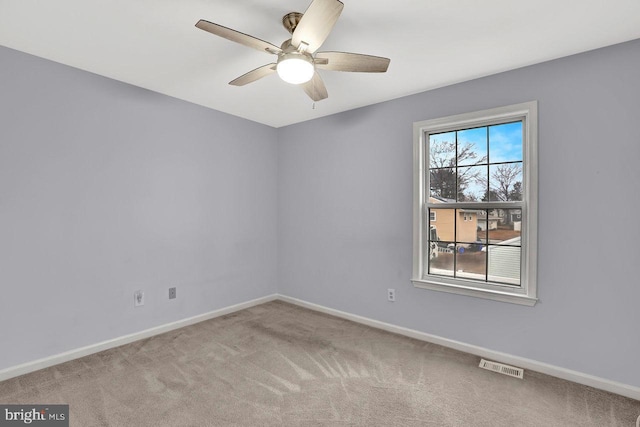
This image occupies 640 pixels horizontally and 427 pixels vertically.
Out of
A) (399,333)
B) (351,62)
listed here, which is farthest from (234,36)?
(399,333)

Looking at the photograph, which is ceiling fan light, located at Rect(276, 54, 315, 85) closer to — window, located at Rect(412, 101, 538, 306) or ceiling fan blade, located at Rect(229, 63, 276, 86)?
ceiling fan blade, located at Rect(229, 63, 276, 86)

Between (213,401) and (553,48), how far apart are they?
3.50 metres

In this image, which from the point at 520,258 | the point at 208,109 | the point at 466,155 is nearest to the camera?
the point at 520,258

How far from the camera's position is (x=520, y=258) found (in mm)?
2619

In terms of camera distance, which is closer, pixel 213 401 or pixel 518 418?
pixel 518 418

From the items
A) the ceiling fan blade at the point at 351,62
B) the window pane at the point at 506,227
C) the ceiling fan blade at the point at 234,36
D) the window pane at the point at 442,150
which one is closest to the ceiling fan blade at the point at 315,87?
the ceiling fan blade at the point at 351,62

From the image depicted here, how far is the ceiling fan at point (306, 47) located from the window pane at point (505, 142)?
1.41 meters

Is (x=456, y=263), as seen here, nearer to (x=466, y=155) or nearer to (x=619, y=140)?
(x=466, y=155)

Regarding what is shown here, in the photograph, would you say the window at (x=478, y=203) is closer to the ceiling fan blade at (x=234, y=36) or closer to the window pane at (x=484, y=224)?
the window pane at (x=484, y=224)

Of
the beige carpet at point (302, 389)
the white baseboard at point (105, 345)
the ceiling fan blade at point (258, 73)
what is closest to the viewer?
the beige carpet at point (302, 389)

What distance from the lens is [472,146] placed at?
9.50ft

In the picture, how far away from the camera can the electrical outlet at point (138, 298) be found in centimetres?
299

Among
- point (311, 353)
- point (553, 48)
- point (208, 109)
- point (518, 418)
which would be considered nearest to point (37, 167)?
point (208, 109)

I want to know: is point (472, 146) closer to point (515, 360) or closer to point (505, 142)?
point (505, 142)
